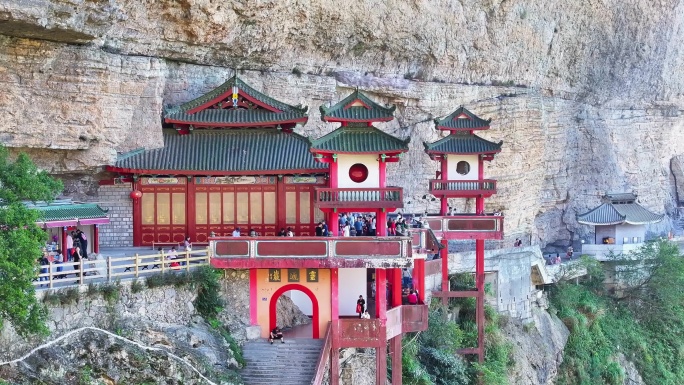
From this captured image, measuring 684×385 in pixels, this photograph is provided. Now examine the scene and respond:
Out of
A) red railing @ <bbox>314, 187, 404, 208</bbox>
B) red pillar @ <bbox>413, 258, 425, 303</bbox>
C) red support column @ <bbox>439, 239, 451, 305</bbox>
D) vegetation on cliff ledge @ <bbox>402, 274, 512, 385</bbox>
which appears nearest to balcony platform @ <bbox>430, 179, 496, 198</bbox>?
red support column @ <bbox>439, 239, 451, 305</bbox>

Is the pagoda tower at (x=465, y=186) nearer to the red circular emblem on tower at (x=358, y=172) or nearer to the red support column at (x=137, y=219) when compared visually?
the red circular emblem on tower at (x=358, y=172)

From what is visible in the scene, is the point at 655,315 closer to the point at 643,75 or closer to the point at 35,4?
the point at 643,75

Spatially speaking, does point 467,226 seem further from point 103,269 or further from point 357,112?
point 103,269

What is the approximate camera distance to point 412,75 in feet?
143

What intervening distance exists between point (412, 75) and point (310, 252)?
19.5m

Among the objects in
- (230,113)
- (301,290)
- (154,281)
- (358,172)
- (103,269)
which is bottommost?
(301,290)

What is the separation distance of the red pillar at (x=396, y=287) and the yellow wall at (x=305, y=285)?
2.37 m

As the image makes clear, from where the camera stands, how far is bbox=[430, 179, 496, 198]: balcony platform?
33781mm

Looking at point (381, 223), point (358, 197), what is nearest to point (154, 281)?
point (358, 197)

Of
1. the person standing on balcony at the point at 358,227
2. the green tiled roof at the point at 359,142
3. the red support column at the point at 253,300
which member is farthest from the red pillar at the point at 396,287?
the red support column at the point at 253,300

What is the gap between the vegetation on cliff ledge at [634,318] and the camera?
41.7 m

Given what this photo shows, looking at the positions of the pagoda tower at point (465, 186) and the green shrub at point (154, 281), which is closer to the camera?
the green shrub at point (154, 281)

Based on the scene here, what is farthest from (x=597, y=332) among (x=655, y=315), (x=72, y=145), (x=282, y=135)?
(x=72, y=145)

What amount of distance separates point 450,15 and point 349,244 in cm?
2042
